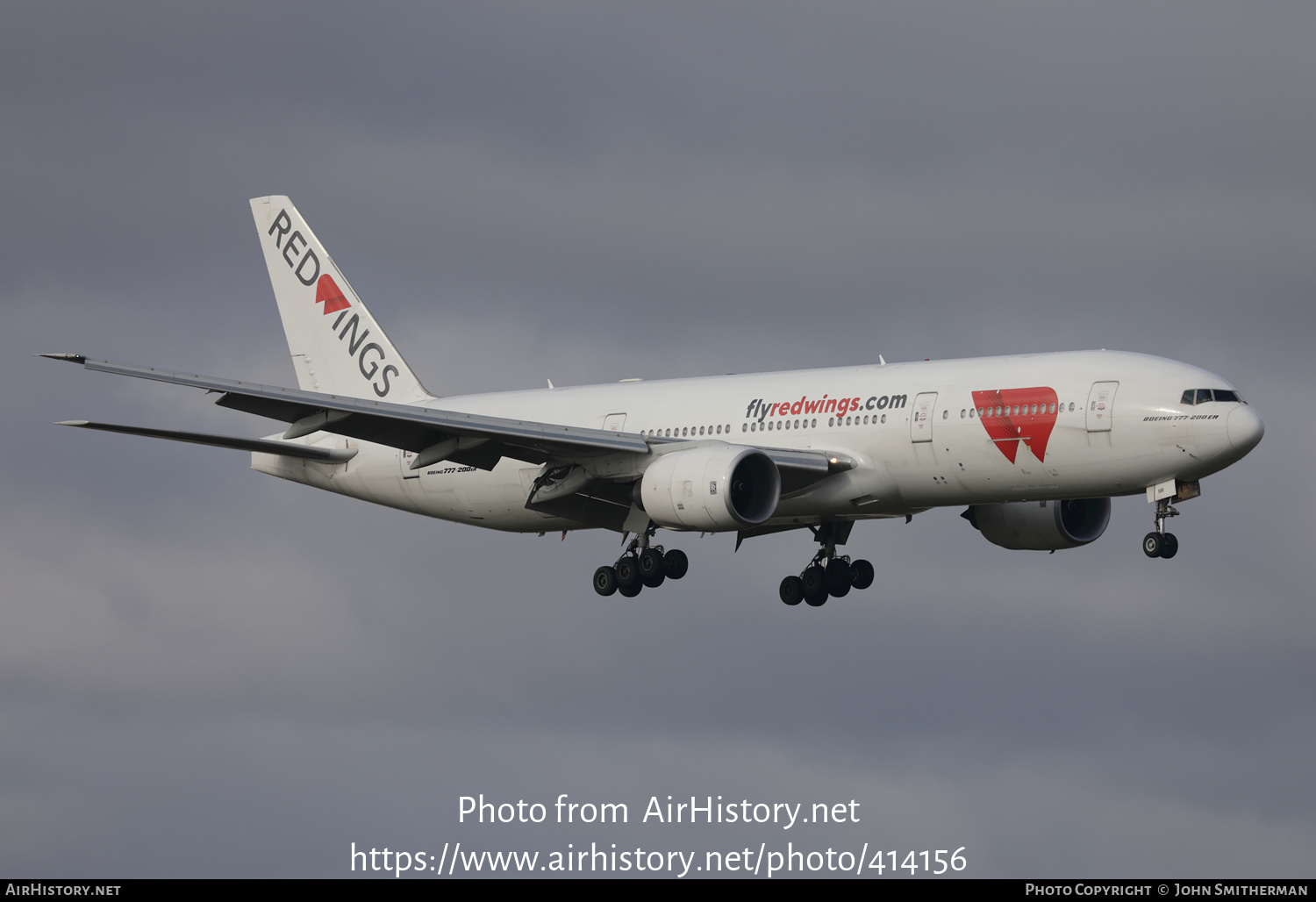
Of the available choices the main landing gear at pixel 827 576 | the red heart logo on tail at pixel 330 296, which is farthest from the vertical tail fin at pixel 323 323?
the main landing gear at pixel 827 576

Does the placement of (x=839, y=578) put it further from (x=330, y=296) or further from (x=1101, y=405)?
(x=330, y=296)

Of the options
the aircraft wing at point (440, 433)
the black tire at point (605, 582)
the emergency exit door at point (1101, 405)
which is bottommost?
the black tire at point (605, 582)

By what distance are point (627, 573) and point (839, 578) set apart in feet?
23.6

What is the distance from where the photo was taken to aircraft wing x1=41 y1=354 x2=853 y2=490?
47906 millimetres

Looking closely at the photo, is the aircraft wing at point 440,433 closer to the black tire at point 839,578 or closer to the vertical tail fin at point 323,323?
the black tire at point 839,578

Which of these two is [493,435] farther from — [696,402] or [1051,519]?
[1051,519]

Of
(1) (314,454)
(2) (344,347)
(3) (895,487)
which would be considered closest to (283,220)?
(2) (344,347)

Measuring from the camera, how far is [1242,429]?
45.7 m

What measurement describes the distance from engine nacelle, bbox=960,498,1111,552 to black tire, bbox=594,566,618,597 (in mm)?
10624

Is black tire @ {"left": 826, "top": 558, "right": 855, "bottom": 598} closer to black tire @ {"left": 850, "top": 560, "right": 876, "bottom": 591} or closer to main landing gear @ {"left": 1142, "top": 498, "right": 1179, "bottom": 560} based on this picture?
black tire @ {"left": 850, "top": 560, "right": 876, "bottom": 591}

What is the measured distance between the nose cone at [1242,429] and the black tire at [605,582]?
16.8 metres

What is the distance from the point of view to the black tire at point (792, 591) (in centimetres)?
5700

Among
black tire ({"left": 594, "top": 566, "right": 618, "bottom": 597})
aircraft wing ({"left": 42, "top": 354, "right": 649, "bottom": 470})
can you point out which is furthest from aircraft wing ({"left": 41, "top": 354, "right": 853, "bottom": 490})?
black tire ({"left": 594, "top": 566, "right": 618, "bottom": 597})

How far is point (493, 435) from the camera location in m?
49.6
